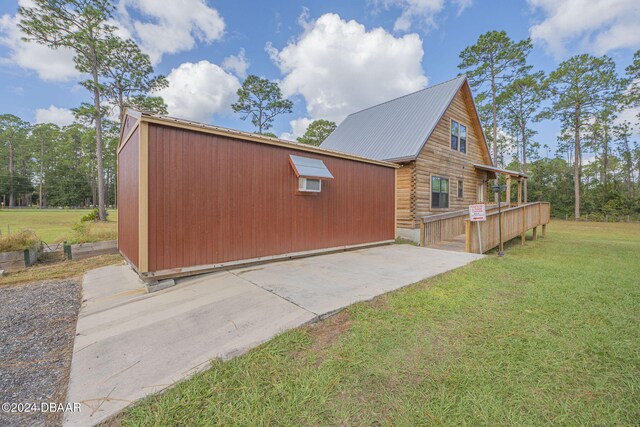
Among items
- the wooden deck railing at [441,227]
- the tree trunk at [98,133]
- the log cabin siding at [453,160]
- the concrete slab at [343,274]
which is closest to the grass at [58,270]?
the concrete slab at [343,274]

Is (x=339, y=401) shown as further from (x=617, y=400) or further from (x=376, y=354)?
(x=617, y=400)

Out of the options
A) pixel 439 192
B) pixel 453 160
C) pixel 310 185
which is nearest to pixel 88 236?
pixel 310 185

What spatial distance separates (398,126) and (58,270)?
12372 millimetres

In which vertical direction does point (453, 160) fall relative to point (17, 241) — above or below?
above

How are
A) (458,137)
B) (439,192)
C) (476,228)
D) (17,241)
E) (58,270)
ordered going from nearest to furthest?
1. (58,270)
2. (17,241)
3. (476,228)
4. (439,192)
5. (458,137)

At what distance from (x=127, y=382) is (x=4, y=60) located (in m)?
20.1

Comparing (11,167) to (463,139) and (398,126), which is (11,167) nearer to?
(398,126)

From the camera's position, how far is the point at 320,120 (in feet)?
88.4

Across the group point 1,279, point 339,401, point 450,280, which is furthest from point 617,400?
point 1,279

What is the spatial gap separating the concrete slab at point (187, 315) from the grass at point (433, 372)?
0.25 m

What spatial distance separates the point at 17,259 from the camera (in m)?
5.77

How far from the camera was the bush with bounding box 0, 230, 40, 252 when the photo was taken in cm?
573

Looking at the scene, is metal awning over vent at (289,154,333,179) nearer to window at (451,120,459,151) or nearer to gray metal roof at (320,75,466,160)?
gray metal roof at (320,75,466,160)

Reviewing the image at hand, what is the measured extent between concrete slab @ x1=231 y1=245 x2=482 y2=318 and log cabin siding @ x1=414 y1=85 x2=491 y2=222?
425cm
